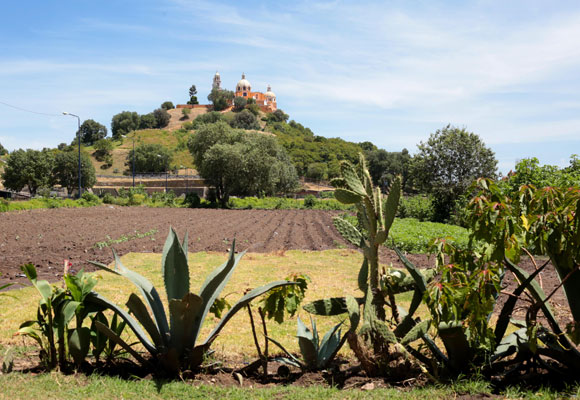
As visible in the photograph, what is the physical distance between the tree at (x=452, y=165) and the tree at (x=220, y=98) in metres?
127

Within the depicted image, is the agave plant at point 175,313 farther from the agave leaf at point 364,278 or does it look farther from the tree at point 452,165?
the tree at point 452,165

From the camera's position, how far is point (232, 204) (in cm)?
4669

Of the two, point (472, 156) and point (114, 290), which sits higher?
point (472, 156)

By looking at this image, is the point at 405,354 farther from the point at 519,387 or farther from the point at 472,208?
the point at 472,208

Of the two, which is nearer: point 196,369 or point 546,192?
A: point 546,192

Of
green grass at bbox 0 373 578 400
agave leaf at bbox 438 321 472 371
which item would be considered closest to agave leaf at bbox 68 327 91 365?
green grass at bbox 0 373 578 400

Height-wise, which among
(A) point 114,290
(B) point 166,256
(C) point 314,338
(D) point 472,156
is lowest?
Answer: (A) point 114,290

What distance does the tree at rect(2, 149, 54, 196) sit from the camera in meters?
59.7

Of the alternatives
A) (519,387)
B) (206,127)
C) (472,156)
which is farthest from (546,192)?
(206,127)

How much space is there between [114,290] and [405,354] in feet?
20.6

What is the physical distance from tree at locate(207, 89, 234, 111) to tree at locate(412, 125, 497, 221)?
126947 mm

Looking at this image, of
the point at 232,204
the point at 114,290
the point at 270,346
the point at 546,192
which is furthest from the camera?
the point at 232,204

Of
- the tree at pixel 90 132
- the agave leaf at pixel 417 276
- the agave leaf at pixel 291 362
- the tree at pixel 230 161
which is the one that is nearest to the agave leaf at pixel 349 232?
the agave leaf at pixel 417 276

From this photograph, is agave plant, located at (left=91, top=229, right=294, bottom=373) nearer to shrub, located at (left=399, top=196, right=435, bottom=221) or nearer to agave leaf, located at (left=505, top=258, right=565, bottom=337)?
agave leaf, located at (left=505, top=258, right=565, bottom=337)
